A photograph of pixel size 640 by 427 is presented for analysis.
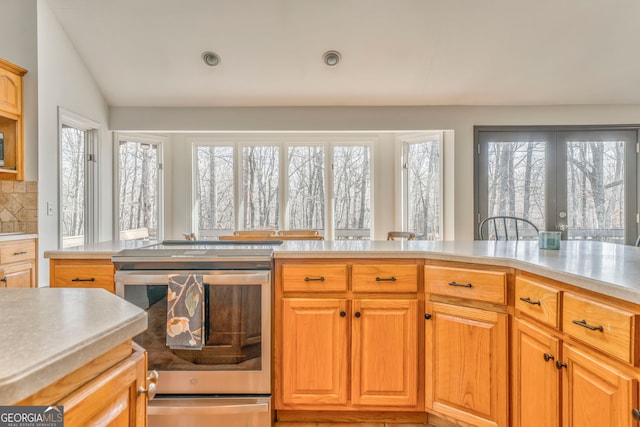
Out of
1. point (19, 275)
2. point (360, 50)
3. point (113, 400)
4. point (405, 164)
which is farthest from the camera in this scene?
point (405, 164)

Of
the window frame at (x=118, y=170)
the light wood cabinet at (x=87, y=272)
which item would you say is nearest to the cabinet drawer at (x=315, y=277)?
the light wood cabinet at (x=87, y=272)

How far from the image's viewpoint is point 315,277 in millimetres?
1933

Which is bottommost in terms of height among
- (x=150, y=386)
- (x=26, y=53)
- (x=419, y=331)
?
(x=419, y=331)

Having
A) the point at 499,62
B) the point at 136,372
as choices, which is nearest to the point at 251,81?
the point at 499,62

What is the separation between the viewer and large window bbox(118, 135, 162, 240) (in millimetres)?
4508

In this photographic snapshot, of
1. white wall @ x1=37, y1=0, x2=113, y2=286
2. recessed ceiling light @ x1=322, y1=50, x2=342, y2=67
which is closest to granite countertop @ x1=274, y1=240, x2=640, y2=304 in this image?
recessed ceiling light @ x1=322, y1=50, x2=342, y2=67

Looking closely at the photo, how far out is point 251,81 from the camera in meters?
3.97

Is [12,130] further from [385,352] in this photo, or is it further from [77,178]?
[385,352]

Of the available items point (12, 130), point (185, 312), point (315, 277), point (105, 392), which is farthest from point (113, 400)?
point (12, 130)

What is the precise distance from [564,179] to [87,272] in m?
4.81

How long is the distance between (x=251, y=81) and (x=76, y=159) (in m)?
2.02

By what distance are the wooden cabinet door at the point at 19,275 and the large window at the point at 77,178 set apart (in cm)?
45

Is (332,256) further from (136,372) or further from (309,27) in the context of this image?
(309,27)

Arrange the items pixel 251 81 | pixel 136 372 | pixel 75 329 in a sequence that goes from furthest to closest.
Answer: pixel 251 81, pixel 136 372, pixel 75 329
